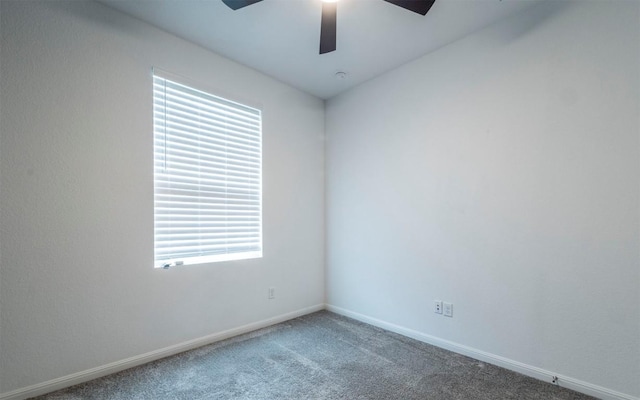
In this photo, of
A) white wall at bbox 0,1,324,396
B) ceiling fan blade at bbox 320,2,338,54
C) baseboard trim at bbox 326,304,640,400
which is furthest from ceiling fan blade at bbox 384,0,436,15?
baseboard trim at bbox 326,304,640,400

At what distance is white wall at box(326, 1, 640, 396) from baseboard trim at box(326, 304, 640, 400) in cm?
4

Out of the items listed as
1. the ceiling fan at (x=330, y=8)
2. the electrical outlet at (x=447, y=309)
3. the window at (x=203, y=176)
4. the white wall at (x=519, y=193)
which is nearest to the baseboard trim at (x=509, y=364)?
the white wall at (x=519, y=193)

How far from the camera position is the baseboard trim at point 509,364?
1.90 m

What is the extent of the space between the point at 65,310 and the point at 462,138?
325cm

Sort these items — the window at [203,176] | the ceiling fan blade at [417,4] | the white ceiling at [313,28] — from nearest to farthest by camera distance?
the ceiling fan blade at [417,4], the white ceiling at [313,28], the window at [203,176]

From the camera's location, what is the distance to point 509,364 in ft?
7.43

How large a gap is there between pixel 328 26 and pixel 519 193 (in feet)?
6.08

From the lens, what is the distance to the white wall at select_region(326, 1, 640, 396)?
189cm

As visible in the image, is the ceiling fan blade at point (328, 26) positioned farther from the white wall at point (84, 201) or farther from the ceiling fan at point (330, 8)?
the white wall at point (84, 201)

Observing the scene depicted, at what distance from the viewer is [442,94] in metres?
2.73

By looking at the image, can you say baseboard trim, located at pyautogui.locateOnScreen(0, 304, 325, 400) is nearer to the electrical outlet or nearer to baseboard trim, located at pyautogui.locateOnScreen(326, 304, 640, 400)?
baseboard trim, located at pyautogui.locateOnScreen(326, 304, 640, 400)

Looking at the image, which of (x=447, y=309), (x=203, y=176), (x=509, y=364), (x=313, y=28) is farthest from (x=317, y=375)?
(x=313, y=28)

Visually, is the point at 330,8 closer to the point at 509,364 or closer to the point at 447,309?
the point at 447,309

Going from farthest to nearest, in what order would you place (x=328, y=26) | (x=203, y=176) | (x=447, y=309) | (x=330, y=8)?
(x=203, y=176)
(x=447, y=309)
(x=328, y=26)
(x=330, y=8)
